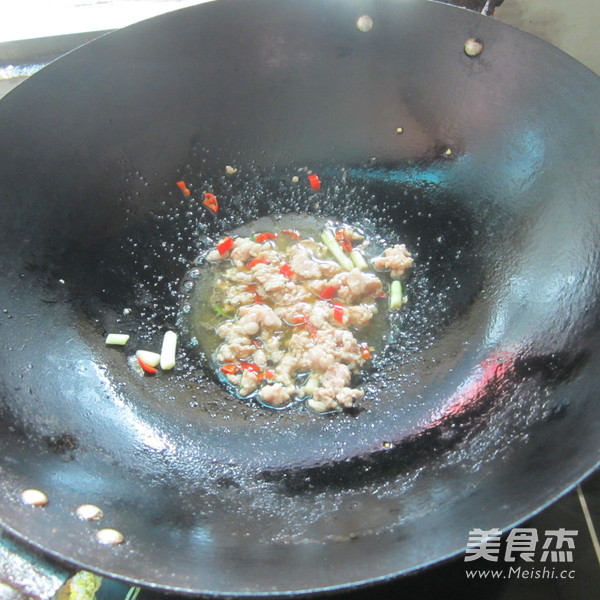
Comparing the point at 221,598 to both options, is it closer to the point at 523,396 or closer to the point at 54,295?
the point at 523,396

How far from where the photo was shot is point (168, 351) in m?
1.90

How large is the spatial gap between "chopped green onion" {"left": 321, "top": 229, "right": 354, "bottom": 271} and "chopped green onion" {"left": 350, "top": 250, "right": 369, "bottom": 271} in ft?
0.06

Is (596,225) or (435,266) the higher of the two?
(596,225)

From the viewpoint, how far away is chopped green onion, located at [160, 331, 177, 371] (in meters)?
1.87

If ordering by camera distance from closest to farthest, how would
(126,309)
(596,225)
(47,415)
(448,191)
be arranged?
(47,415) < (596,225) < (126,309) < (448,191)

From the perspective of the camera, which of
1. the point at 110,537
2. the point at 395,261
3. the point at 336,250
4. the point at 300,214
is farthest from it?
the point at 300,214

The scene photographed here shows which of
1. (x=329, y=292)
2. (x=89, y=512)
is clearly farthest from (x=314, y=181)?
(x=89, y=512)

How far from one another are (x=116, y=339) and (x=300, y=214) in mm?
925

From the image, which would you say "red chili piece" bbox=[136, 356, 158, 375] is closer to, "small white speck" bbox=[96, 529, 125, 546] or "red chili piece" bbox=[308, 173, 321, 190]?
"small white speck" bbox=[96, 529, 125, 546]

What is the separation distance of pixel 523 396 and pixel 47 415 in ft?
4.50

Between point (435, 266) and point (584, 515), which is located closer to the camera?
point (584, 515)

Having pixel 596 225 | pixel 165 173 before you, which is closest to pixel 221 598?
pixel 596 225

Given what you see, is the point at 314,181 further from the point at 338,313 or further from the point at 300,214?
the point at 338,313

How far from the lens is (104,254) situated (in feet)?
6.59
